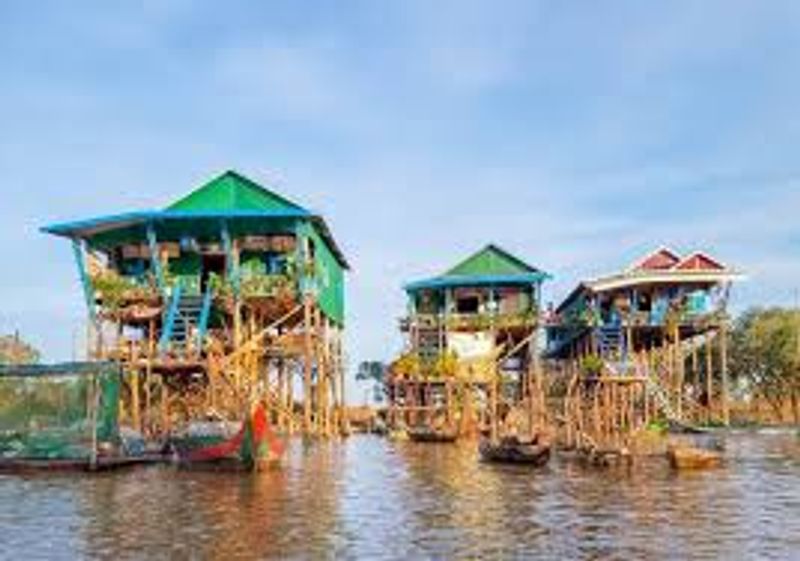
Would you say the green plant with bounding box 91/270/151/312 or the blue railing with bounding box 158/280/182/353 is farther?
the green plant with bounding box 91/270/151/312

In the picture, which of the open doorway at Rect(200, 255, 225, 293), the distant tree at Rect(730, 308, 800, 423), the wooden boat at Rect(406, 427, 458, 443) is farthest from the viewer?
the distant tree at Rect(730, 308, 800, 423)

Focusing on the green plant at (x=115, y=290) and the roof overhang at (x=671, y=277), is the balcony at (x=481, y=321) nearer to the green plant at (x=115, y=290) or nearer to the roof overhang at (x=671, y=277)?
the roof overhang at (x=671, y=277)

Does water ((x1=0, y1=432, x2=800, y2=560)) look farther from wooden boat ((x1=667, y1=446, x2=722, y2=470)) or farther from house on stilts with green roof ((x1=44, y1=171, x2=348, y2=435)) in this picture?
house on stilts with green roof ((x1=44, y1=171, x2=348, y2=435))

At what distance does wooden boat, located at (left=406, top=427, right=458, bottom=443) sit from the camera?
5838cm

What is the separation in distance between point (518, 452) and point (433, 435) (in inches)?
834

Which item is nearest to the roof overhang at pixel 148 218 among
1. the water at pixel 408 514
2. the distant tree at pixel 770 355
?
the water at pixel 408 514

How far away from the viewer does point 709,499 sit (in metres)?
27.2

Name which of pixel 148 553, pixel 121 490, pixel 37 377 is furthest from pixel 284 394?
pixel 148 553

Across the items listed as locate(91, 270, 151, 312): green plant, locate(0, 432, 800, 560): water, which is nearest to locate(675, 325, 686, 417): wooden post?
locate(0, 432, 800, 560): water

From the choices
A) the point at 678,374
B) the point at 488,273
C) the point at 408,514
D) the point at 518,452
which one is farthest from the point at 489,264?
the point at 408,514

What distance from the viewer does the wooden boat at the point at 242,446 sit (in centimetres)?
3425

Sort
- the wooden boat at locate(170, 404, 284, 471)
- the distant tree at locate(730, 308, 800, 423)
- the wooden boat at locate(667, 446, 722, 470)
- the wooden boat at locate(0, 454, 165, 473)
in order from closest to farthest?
the wooden boat at locate(170, 404, 284, 471), the wooden boat at locate(0, 454, 165, 473), the wooden boat at locate(667, 446, 722, 470), the distant tree at locate(730, 308, 800, 423)

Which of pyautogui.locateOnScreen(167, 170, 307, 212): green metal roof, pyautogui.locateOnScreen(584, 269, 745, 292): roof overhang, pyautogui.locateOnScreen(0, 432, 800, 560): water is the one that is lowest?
pyautogui.locateOnScreen(0, 432, 800, 560): water

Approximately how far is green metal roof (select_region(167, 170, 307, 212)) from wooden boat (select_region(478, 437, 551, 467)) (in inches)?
602
